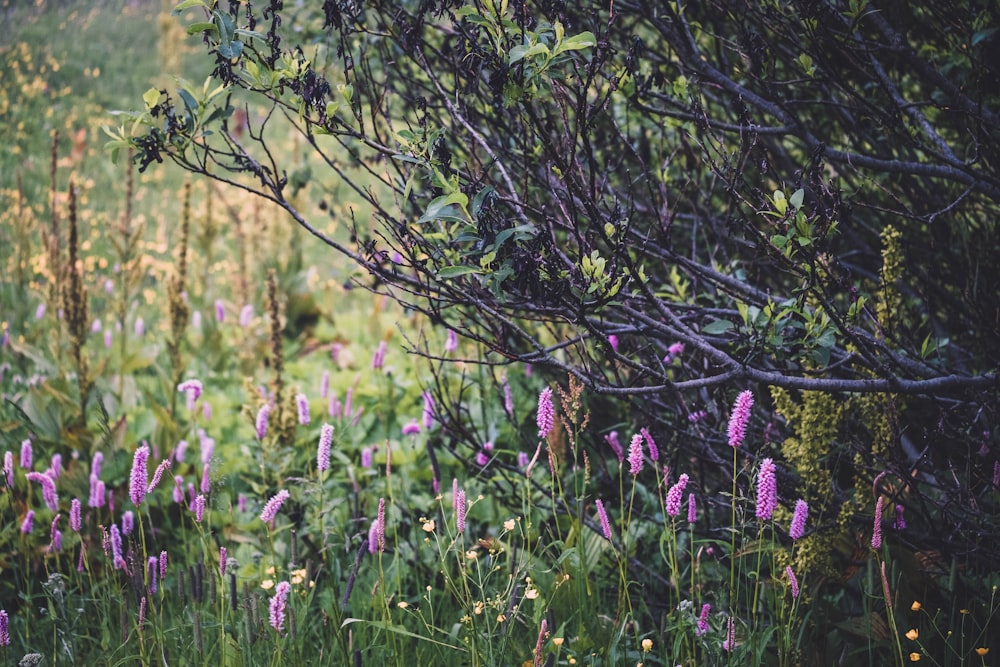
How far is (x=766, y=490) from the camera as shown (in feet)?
5.16

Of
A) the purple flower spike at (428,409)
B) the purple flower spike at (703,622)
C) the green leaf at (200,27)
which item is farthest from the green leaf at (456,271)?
the purple flower spike at (428,409)

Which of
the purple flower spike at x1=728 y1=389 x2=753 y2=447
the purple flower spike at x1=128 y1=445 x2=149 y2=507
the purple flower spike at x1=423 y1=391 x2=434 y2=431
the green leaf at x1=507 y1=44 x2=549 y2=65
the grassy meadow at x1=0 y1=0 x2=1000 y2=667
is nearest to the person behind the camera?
the green leaf at x1=507 y1=44 x2=549 y2=65

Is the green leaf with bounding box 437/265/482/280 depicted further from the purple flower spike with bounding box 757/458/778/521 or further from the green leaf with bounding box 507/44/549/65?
the purple flower spike with bounding box 757/458/778/521

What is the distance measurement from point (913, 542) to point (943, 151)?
3.26 feet

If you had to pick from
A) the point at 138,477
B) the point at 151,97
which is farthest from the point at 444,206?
the point at 138,477

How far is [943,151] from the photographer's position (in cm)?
203

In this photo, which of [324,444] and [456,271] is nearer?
[456,271]

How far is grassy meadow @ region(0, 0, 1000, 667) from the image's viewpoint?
6.18ft

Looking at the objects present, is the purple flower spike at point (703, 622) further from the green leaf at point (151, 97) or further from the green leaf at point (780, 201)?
the green leaf at point (151, 97)

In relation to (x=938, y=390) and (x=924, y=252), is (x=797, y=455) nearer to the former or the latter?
(x=938, y=390)

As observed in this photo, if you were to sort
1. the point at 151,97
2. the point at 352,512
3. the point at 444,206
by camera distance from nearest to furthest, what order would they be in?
the point at 444,206
the point at 151,97
the point at 352,512

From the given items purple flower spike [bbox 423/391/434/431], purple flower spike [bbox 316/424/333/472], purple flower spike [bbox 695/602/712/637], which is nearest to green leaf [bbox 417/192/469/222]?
purple flower spike [bbox 316/424/333/472]

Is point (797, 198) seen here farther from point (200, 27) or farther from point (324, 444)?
point (200, 27)

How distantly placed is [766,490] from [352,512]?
168 centimetres
